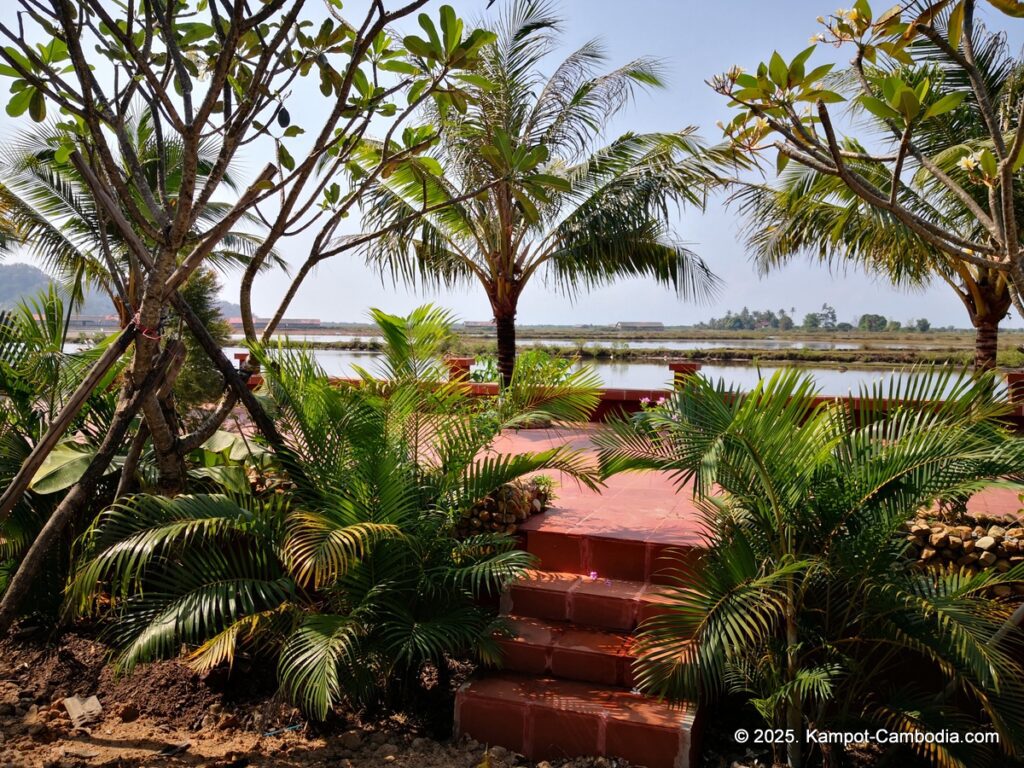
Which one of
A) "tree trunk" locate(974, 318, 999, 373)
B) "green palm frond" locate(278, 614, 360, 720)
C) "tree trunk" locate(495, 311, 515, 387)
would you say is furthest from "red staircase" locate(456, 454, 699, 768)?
"tree trunk" locate(974, 318, 999, 373)

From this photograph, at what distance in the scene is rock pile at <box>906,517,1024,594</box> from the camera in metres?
3.71

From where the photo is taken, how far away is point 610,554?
4.32 m

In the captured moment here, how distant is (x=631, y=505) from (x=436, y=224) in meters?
5.94

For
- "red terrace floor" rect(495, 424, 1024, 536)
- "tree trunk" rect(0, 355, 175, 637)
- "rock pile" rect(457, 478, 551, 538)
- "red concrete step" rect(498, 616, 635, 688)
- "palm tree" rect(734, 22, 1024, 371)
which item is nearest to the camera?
"tree trunk" rect(0, 355, 175, 637)

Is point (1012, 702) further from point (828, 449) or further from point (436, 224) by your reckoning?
point (436, 224)

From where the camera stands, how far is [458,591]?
3785mm

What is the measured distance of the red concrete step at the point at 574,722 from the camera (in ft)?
10.6

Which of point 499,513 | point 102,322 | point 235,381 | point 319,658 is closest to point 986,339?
point 499,513

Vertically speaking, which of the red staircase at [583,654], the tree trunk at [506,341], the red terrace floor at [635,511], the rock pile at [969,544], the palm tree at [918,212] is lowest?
the red staircase at [583,654]

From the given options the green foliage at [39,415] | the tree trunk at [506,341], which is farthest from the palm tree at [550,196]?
the green foliage at [39,415]

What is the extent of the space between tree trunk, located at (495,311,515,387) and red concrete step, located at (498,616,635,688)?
6.57m

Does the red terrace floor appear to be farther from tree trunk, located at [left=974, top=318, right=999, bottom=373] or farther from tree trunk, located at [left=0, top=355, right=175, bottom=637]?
tree trunk, located at [left=974, top=318, right=999, bottom=373]

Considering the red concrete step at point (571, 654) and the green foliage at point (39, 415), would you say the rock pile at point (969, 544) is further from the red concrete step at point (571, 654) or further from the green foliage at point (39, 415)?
the green foliage at point (39, 415)

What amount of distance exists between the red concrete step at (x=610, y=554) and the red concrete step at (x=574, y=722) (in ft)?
2.52
